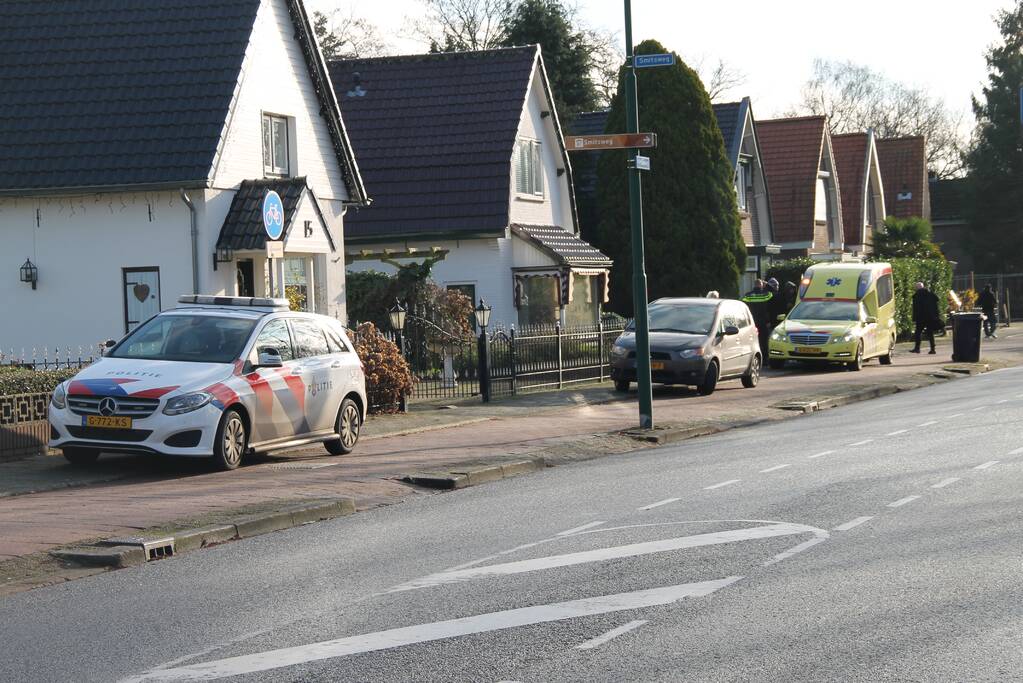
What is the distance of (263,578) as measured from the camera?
9.63 m

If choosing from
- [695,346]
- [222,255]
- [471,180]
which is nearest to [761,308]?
[471,180]

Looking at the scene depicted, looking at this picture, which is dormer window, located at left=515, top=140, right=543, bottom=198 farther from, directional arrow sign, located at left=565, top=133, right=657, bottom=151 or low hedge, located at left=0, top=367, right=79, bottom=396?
low hedge, located at left=0, top=367, right=79, bottom=396

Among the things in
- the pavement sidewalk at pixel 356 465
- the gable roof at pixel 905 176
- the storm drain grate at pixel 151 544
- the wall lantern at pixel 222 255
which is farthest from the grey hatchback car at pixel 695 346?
the gable roof at pixel 905 176

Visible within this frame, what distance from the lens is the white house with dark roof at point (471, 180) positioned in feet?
117

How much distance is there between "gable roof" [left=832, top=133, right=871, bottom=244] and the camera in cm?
6606

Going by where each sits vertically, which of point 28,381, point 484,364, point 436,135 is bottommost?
point 484,364

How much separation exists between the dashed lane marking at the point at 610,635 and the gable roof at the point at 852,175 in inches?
2362

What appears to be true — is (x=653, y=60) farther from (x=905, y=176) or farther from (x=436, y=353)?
(x=905, y=176)

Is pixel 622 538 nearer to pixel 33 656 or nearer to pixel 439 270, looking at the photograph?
pixel 33 656

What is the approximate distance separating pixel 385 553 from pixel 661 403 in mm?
15149

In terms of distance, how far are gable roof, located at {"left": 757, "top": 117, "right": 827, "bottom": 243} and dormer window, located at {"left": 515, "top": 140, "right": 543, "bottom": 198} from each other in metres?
20.9

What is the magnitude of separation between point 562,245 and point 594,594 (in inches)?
1127

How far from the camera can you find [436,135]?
3684 cm

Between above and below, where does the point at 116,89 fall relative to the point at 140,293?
above
